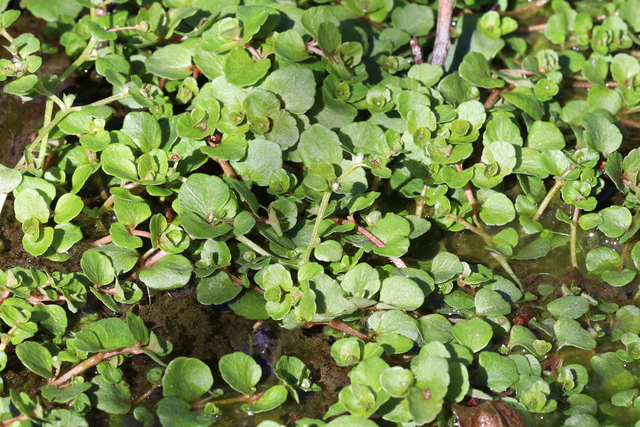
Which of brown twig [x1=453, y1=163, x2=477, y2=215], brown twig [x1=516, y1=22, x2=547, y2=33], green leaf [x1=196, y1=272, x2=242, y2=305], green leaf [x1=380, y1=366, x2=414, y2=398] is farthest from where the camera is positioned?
brown twig [x1=516, y1=22, x2=547, y2=33]

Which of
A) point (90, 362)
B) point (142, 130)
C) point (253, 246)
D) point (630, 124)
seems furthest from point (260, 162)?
point (630, 124)

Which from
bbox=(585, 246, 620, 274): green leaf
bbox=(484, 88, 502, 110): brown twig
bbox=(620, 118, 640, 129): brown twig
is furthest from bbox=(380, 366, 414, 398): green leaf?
bbox=(620, 118, 640, 129): brown twig

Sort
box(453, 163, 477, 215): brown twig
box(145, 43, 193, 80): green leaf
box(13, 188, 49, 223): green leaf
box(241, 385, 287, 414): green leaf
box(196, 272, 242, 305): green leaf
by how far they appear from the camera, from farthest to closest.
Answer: box(145, 43, 193, 80): green leaf
box(453, 163, 477, 215): brown twig
box(13, 188, 49, 223): green leaf
box(196, 272, 242, 305): green leaf
box(241, 385, 287, 414): green leaf

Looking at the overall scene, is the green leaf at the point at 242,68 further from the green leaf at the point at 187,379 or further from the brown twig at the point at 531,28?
the brown twig at the point at 531,28

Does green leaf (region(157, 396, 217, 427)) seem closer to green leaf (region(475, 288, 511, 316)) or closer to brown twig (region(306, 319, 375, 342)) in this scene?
brown twig (region(306, 319, 375, 342))

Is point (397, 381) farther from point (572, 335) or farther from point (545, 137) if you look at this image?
point (545, 137)
